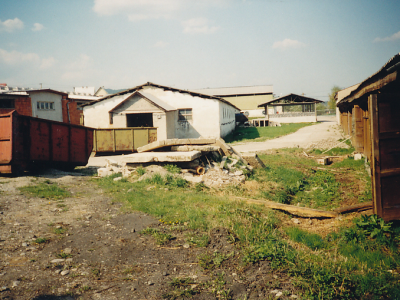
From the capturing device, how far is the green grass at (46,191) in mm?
6560

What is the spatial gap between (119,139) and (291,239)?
531 inches

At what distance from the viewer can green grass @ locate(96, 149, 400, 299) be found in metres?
2.99

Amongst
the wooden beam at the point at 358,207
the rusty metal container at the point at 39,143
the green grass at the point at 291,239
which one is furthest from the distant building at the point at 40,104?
the wooden beam at the point at 358,207

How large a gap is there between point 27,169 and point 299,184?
28.9ft

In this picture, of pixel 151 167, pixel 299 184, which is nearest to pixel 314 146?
pixel 299 184

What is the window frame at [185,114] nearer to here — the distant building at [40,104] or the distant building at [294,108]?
the distant building at [40,104]

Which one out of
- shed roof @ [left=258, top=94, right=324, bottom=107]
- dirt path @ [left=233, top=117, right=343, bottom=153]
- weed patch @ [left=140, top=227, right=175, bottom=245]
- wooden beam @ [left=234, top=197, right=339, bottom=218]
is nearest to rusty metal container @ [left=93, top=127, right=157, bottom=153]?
dirt path @ [left=233, top=117, right=343, bottom=153]

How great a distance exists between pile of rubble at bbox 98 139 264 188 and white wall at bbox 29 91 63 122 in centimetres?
2199

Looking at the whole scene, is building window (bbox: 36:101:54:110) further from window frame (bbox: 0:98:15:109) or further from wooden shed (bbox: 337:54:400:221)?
wooden shed (bbox: 337:54:400:221)

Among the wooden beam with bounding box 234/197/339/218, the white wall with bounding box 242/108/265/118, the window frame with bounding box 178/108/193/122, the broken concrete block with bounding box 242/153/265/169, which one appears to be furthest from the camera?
the white wall with bounding box 242/108/265/118

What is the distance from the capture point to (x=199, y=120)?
2158cm

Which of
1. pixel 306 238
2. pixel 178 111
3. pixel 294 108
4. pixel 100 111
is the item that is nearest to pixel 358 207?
pixel 306 238

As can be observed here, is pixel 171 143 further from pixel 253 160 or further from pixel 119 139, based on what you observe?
pixel 119 139

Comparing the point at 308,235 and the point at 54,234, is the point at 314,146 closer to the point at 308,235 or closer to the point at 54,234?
the point at 308,235
